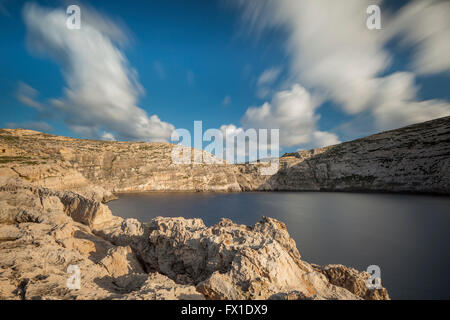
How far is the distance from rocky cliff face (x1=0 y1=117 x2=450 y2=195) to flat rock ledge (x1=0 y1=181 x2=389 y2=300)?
30656 mm

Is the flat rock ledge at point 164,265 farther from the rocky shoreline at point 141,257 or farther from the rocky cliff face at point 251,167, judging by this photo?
the rocky cliff face at point 251,167

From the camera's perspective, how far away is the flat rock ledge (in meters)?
3.96

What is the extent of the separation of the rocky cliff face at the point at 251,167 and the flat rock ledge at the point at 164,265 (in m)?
30.7

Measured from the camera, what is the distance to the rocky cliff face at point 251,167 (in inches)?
1613

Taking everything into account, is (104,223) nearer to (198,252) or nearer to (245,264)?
(198,252)

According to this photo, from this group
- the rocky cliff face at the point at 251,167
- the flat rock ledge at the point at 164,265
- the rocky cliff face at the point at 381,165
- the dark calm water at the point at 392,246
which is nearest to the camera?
the flat rock ledge at the point at 164,265

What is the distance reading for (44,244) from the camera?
640 cm

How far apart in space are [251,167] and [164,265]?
67.4 metres

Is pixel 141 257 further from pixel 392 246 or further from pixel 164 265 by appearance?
pixel 392 246

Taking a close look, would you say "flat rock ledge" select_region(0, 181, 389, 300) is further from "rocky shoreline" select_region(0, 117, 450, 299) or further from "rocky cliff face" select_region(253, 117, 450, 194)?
"rocky cliff face" select_region(253, 117, 450, 194)

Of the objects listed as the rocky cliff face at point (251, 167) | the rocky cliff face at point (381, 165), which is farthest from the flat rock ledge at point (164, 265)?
the rocky cliff face at point (381, 165)

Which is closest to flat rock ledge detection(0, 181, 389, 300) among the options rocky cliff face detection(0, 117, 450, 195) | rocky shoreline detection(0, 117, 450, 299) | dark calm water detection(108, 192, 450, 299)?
rocky shoreline detection(0, 117, 450, 299)
